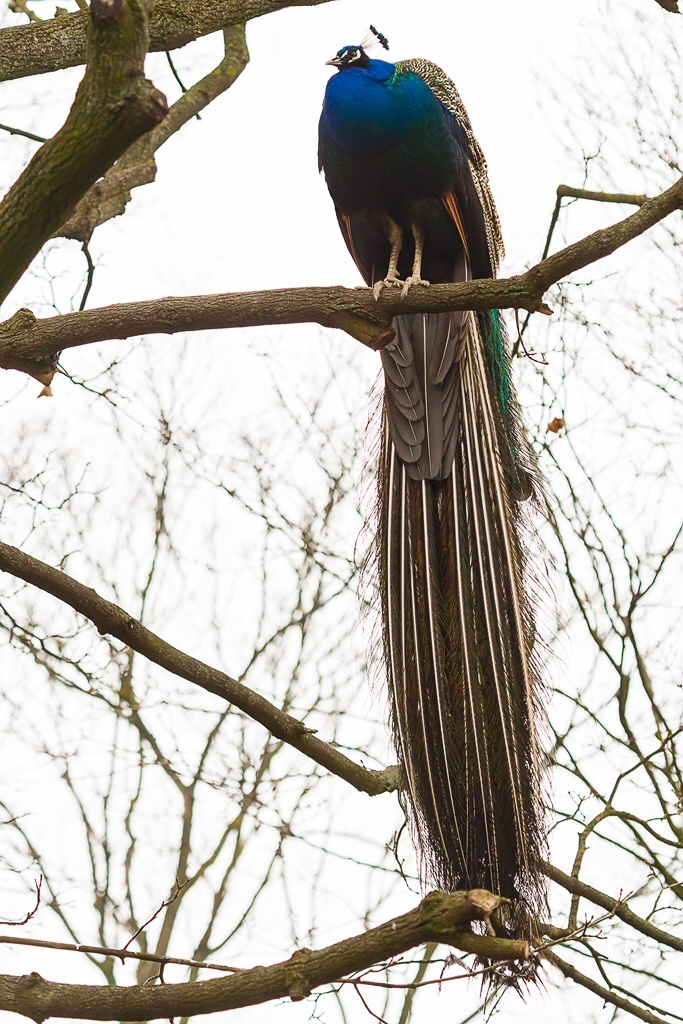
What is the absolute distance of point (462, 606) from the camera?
4.11 meters

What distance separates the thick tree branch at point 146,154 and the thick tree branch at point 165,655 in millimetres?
2097

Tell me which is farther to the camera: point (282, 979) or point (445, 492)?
point (445, 492)

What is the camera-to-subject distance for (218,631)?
7547 mm

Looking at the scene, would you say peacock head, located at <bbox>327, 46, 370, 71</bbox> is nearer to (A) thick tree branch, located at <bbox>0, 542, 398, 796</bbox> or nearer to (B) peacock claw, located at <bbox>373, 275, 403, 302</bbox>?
(B) peacock claw, located at <bbox>373, 275, 403, 302</bbox>

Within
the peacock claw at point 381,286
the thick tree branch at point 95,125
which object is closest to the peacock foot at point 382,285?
the peacock claw at point 381,286

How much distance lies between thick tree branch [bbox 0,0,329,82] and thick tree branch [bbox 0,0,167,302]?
4.94ft

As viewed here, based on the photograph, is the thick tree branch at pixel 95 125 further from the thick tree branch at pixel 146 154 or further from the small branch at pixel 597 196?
the small branch at pixel 597 196

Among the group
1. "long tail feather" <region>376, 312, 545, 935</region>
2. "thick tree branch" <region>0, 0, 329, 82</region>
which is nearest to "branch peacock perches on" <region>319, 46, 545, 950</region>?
"long tail feather" <region>376, 312, 545, 935</region>

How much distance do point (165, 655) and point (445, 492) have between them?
1.36m

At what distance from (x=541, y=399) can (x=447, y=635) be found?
6.90 feet

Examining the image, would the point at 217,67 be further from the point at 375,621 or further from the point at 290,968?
the point at 290,968

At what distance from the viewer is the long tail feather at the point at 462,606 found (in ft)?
Answer: 12.1

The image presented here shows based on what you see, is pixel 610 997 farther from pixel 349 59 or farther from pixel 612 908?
pixel 349 59

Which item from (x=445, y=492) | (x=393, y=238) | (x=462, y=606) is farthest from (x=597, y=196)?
(x=462, y=606)
